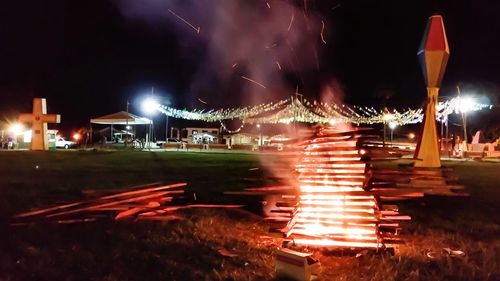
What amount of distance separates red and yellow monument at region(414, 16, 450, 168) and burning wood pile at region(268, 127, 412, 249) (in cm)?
956

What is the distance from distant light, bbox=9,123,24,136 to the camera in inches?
1999

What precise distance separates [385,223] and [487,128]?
57985mm

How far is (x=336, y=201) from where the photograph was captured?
7.14 metres

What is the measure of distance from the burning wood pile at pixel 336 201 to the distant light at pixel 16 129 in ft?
159

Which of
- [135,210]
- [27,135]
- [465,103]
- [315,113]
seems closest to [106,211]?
[135,210]

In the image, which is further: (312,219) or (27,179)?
(27,179)

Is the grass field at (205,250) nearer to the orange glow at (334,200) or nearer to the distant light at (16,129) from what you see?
the orange glow at (334,200)

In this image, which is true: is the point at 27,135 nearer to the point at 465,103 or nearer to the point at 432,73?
the point at 465,103

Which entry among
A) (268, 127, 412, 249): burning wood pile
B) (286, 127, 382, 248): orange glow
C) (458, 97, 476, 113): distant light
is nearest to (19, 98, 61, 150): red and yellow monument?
(458, 97, 476, 113): distant light

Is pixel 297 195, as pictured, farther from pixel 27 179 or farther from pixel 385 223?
pixel 27 179

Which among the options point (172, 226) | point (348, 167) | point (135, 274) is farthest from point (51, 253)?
point (348, 167)

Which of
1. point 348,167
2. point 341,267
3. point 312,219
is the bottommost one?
point 341,267

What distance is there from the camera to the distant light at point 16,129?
50.8 meters

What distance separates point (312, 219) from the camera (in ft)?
24.0
